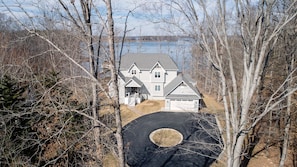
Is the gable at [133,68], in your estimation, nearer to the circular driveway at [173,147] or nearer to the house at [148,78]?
the house at [148,78]

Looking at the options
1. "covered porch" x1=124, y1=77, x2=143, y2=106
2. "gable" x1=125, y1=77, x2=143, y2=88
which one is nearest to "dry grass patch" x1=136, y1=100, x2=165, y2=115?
"covered porch" x1=124, y1=77, x2=143, y2=106

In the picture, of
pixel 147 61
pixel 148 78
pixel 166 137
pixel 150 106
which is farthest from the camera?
pixel 147 61

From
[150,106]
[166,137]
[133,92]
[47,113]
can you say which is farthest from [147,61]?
[47,113]

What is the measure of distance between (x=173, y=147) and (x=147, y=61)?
15.1 metres

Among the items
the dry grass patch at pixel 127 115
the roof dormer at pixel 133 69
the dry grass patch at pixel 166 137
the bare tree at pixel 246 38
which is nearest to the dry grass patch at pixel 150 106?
the dry grass patch at pixel 127 115

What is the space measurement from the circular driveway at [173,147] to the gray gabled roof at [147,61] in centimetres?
734

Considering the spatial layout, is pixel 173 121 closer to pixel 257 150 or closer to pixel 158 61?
pixel 257 150

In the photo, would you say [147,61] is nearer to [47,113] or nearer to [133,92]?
[133,92]

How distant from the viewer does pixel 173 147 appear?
14.8 meters

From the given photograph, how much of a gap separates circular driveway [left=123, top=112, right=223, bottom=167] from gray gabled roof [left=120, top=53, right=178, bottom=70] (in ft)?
24.1

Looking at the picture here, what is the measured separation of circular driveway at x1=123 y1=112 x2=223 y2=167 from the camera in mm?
12625

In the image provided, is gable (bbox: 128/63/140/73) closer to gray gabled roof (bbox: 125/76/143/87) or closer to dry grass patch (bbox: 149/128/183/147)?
gray gabled roof (bbox: 125/76/143/87)

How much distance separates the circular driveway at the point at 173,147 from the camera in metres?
12.6

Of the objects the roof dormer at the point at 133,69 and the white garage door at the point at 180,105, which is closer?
the white garage door at the point at 180,105
